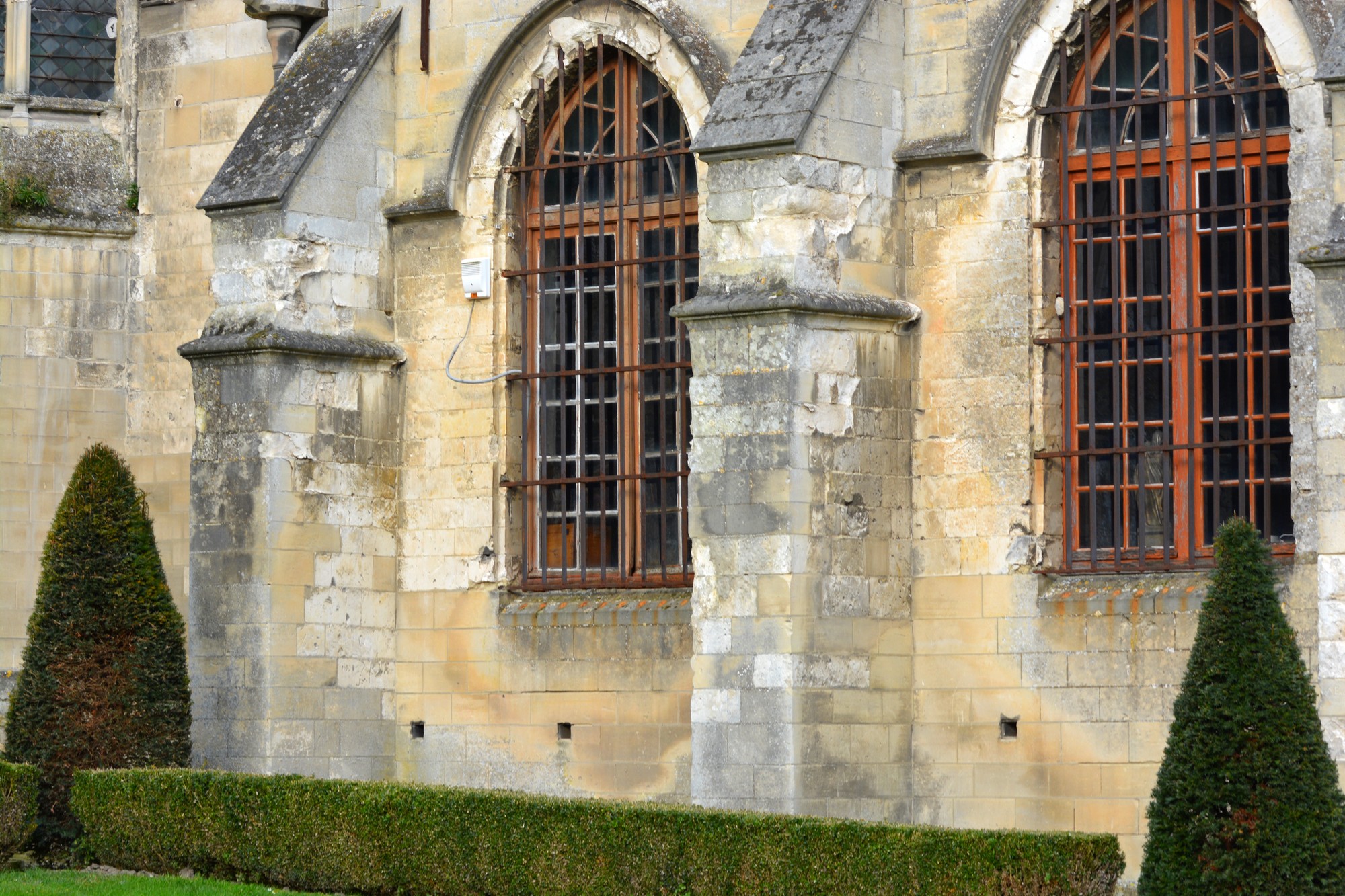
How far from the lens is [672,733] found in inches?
621

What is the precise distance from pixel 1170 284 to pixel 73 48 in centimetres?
952

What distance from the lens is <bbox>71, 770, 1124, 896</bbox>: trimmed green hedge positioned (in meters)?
11.8

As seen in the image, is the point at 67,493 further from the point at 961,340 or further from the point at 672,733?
the point at 961,340

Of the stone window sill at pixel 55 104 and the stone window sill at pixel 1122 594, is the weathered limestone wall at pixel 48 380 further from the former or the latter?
the stone window sill at pixel 1122 594

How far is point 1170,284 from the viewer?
14234 millimetres

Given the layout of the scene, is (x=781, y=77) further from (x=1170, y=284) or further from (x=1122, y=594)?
(x=1122, y=594)

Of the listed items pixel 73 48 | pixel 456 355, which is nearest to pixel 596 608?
pixel 456 355

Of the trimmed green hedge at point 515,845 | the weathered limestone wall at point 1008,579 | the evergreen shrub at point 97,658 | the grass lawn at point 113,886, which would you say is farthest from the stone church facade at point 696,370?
the grass lawn at point 113,886

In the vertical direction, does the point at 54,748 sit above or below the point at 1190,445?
below

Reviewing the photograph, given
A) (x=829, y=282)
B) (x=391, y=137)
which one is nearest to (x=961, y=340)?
(x=829, y=282)

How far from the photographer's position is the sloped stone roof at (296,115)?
1656cm

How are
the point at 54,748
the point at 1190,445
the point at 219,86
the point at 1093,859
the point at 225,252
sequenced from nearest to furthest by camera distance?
the point at 1093,859
the point at 1190,445
the point at 54,748
the point at 225,252
the point at 219,86

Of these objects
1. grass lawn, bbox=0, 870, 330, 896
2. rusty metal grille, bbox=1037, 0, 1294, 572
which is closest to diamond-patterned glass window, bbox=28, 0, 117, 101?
grass lawn, bbox=0, 870, 330, 896

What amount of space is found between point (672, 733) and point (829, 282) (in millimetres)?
3316
